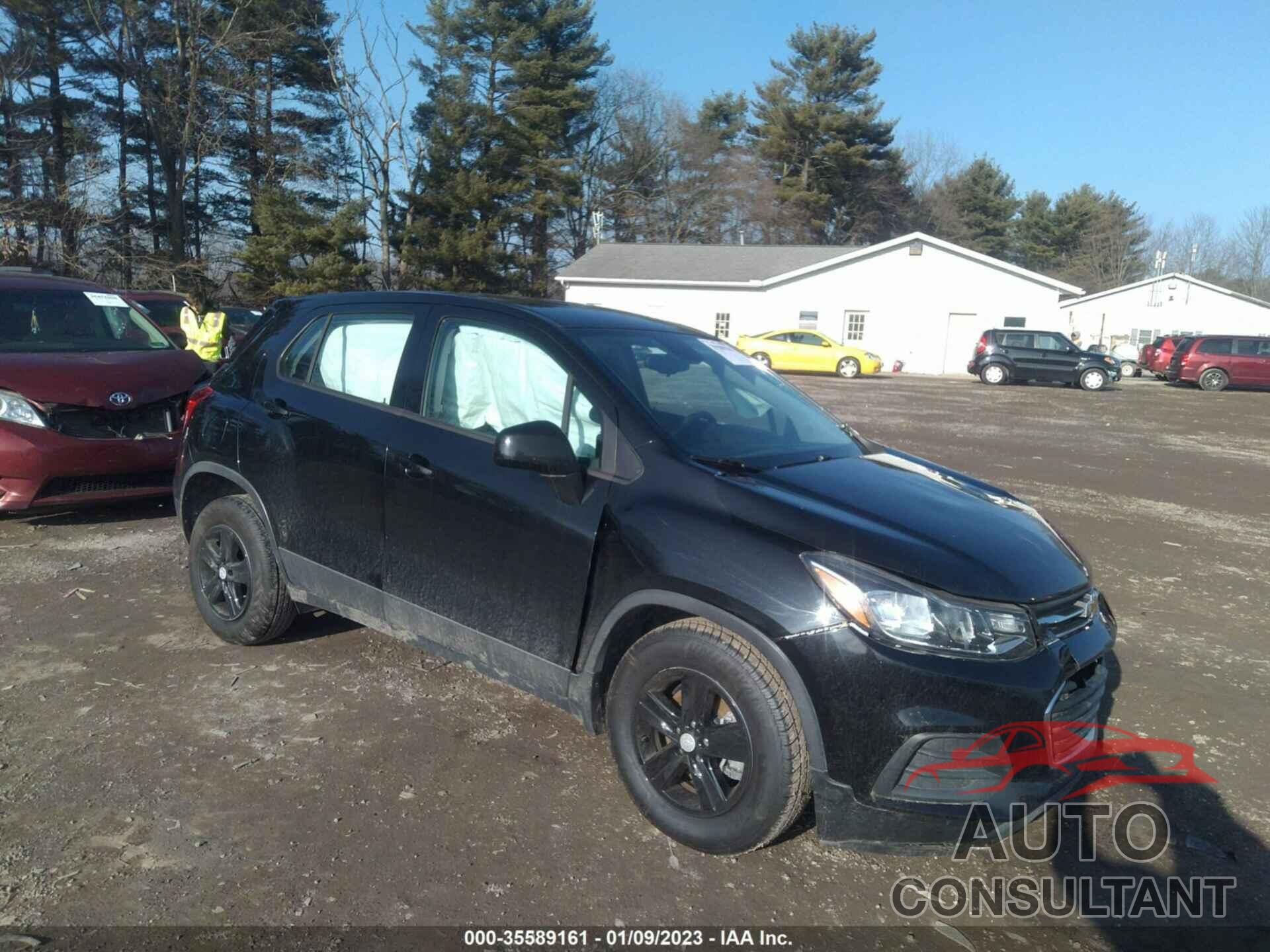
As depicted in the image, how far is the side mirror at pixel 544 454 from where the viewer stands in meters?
3.00

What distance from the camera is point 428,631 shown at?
11.8 ft

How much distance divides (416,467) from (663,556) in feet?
4.06

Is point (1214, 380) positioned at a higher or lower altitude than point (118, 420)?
higher

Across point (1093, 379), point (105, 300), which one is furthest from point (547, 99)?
point (105, 300)

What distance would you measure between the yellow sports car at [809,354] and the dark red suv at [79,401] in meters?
23.7

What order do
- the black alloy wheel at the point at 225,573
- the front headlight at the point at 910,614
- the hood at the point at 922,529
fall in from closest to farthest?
the front headlight at the point at 910,614 < the hood at the point at 922,529 < the black alloy wheel at the point at 225,573

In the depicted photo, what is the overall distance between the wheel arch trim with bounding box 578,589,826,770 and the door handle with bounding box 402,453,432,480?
40.1 inches

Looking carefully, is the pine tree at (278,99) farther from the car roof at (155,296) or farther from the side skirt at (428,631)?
the side skirt at (428,631)

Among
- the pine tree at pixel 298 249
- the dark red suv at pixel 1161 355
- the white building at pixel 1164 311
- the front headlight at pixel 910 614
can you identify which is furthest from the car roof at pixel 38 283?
the white building at pixel 1164 311

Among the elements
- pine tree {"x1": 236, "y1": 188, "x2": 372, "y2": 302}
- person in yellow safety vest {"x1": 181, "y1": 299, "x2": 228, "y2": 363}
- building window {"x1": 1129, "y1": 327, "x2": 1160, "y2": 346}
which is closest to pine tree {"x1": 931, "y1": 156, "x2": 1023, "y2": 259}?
building window {"x1": 1129, "y1": 327, "x2": 1160, "y2": 346}

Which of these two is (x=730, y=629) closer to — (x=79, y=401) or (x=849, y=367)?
(x=79, y=401)

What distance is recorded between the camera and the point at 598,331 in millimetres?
3650

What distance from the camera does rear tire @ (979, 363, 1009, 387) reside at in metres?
28.6
